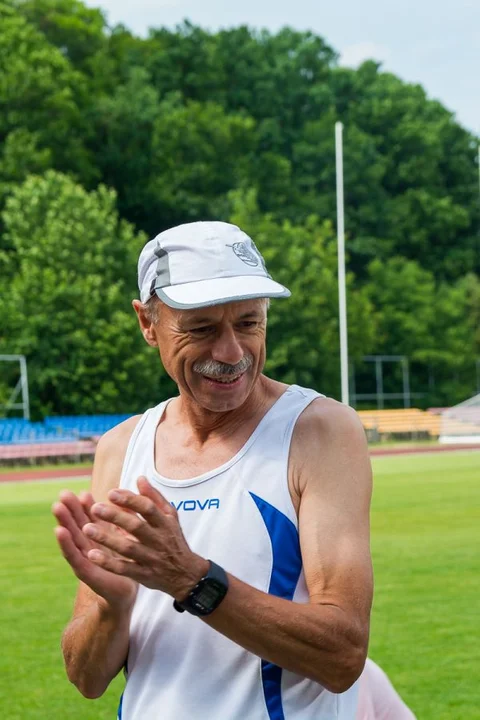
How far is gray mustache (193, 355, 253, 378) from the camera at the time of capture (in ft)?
9.91

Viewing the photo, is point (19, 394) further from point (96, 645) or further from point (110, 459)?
point (96, 645)

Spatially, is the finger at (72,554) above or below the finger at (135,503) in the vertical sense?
below

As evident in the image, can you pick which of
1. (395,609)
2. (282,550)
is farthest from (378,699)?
(395,609)

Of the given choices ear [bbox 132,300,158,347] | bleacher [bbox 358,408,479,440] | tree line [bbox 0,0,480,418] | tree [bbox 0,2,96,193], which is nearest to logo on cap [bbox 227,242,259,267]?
ear [bbox 132,300,158,347]

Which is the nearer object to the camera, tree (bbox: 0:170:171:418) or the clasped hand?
the clasped hand

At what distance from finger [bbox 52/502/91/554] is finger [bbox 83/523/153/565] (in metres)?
0.15

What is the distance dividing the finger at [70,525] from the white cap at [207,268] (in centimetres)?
54

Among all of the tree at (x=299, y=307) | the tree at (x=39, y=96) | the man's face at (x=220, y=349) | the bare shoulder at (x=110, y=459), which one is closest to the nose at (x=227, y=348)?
the man's face at (x=220, y=349)

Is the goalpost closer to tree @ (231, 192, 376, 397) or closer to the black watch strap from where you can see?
tree @ (231, 192, 376, 397)

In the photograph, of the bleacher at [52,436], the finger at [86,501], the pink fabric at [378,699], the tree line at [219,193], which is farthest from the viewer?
the tree line at [219,193]

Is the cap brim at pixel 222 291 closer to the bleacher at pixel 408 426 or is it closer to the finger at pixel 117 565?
the finger at pixel 117 565

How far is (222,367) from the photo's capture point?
3.04 metres

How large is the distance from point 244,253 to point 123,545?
0.78m

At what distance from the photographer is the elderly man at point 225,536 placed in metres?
2.70
